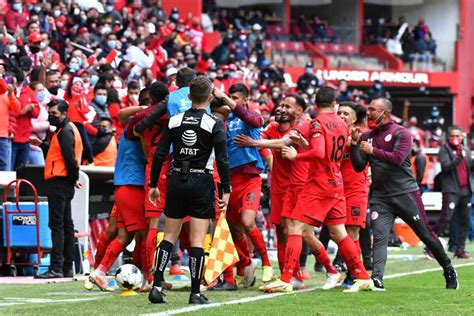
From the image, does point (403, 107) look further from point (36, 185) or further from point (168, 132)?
point (168, 132)

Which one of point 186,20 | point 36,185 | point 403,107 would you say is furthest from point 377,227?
point 403,107

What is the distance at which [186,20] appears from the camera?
35906 millimetres

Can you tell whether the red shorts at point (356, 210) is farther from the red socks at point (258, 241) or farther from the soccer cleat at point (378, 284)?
the soccer cleat at point (378, 284)

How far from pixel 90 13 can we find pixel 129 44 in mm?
1124

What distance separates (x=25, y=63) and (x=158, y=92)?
8.29 metres

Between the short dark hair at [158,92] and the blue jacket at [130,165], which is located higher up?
the short dark hair at [158,92]

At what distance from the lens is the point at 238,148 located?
13.5 m

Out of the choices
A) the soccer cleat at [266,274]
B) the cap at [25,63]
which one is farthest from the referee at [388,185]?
the cap at [25,63]

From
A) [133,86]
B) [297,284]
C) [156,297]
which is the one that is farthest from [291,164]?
[133,86]

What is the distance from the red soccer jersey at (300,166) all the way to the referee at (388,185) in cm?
56

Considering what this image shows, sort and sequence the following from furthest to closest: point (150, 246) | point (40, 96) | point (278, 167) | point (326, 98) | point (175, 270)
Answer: point (40, 96)
point (175, 270)
point (278, 167)
point (326, 98)
point (150, 246)

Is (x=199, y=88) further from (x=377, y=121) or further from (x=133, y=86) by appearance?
(x=133, y=86)

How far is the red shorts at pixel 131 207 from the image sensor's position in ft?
42.1

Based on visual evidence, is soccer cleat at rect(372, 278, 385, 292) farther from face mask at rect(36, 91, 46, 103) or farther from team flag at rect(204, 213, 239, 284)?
face mask at rect(36, 91, 46, 103)
